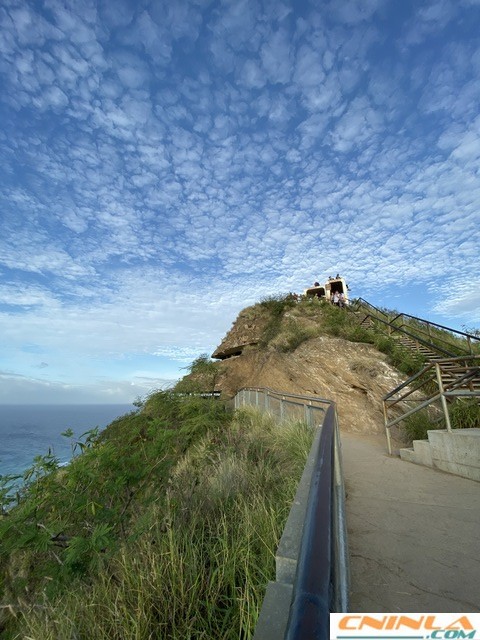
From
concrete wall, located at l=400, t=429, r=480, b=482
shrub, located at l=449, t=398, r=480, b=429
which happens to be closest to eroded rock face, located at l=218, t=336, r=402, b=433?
shrub, located at l=449, t=398, r=480, b=429

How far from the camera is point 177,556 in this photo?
2516 millimetres

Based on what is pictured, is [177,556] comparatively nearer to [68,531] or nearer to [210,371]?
[68,531]

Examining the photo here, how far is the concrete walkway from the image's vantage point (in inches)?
83.5

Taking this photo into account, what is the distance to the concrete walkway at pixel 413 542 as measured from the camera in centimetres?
212

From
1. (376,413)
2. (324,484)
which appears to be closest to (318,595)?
(324,484)

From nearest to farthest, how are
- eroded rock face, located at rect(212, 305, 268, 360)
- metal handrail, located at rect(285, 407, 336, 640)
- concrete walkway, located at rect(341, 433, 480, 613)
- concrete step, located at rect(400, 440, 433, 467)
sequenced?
metal handrail, located at rect(285, 407, 336, 640) → concrete walkway, located at rect(341, 433, 480, 613) → concrete step, located at rect(400, 440, 433, 467) → eroded rock face, located at rect(212, 305, 268, 360)

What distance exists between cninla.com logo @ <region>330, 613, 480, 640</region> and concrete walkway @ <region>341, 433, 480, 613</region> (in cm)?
94

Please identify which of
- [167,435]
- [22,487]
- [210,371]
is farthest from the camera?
[210,371]

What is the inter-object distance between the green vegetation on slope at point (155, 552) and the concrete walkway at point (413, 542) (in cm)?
73

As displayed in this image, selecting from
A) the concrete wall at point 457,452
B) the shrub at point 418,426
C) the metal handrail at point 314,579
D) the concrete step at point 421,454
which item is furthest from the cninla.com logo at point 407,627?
the shrub at point 418,426

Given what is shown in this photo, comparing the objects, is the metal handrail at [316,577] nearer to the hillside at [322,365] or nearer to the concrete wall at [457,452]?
the concrete wall at [457,452]

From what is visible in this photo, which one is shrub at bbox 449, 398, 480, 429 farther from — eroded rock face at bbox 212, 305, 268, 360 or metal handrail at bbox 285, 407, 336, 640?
eroded rock face at bbox 212, 305, 268, 360

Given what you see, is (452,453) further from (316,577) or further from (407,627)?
(316,577)

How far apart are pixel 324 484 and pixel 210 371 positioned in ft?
69.5
